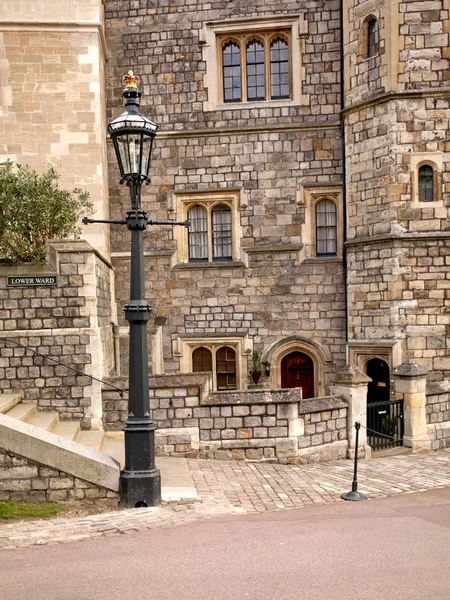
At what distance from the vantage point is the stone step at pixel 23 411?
9.54 m

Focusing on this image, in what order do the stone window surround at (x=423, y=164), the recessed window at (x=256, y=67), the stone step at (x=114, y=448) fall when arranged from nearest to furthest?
the stone step at (x=114, y=448)
the stone window surround at (x=423, y=164)
the recessed window at (x=256, y=67)

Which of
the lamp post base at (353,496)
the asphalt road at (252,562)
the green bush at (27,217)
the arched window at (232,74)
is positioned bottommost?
the lamp post base at (353,496)

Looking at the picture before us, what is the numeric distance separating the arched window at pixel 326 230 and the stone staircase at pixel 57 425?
7.11 m

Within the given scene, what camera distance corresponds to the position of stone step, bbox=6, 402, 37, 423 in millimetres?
9538

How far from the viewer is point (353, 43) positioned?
14.6 m

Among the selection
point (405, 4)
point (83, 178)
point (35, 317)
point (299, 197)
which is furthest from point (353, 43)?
point (35, 317)

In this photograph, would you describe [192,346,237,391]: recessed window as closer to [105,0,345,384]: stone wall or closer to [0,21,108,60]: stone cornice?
[105,0,345,384]: stone wall

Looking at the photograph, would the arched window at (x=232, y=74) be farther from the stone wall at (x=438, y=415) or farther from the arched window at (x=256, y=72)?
the stone wall at (x=438, y=415)

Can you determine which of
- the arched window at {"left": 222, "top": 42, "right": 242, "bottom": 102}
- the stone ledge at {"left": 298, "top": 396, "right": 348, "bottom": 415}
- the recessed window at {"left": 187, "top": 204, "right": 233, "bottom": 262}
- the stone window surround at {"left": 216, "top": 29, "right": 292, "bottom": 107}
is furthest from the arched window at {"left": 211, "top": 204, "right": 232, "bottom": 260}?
the stone ledge at {"left": 298, "top": 396, "right": 348, "bottom": 415}

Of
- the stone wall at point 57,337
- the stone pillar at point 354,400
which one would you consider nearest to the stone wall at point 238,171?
the stone pillar at point 354,400

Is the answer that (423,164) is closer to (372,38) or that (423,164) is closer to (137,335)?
(372,38)

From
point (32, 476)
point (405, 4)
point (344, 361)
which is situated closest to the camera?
point (32, 476)

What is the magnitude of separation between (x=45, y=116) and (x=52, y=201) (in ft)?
12.8

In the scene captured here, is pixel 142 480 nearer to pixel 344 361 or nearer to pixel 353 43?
pixel 344 361
